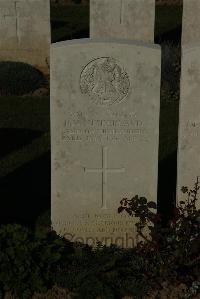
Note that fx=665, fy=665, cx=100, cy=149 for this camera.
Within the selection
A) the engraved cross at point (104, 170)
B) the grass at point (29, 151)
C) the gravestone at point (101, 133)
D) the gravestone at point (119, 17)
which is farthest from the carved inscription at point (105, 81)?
the gravestone at point (119, 17)

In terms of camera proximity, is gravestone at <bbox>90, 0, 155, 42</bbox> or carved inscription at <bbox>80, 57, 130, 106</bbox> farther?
gravestone at <bbox>90, 0, 155, 42</bbox>

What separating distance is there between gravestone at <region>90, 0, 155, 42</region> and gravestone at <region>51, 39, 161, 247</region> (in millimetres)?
7912

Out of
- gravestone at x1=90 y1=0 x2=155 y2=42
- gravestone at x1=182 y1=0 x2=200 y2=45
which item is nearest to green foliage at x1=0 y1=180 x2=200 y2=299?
gravestone at x1=90 y1=0 x2=155 y2=42

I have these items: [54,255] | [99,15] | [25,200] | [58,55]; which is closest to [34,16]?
[99,15]

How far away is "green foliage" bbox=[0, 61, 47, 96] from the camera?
13156 mm

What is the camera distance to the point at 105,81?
6.18 meters

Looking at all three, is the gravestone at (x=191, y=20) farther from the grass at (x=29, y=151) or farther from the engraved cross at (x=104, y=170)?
the engraved cross at (x=104, y=170)

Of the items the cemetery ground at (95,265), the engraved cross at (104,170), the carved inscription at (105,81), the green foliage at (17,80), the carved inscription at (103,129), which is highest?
the green foliage at (17,80)

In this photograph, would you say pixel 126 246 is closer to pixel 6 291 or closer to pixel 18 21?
pixel 6 291

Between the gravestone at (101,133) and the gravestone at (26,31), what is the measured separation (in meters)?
9.13

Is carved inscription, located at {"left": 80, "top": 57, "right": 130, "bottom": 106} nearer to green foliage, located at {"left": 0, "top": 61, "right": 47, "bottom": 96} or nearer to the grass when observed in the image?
the grass

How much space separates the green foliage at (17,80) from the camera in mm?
13156

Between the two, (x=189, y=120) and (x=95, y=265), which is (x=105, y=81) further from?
(x=95, y=265)

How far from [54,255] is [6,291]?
0.50 meters
